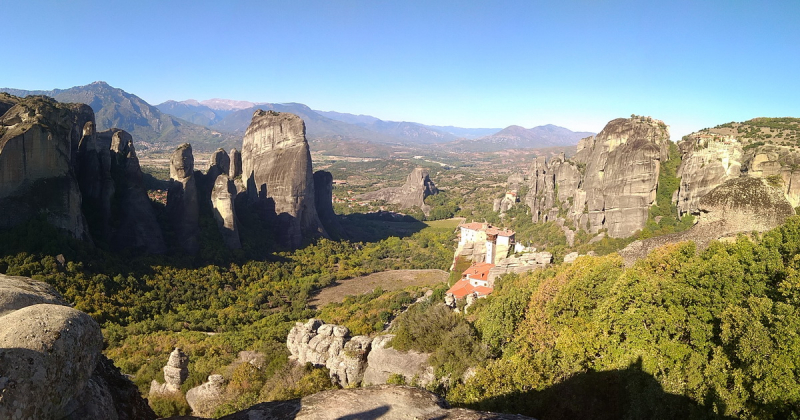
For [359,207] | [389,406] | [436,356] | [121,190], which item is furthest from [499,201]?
[389,406]

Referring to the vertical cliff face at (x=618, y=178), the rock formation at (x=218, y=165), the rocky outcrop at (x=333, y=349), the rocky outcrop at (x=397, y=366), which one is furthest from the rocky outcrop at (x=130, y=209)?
the vertical cliff face at (x=618, y=178)

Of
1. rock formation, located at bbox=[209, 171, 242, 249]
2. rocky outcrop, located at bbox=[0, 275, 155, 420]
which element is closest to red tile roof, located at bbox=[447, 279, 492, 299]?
rocky outcrop, located at bbox=[0, 275, 155, 420]

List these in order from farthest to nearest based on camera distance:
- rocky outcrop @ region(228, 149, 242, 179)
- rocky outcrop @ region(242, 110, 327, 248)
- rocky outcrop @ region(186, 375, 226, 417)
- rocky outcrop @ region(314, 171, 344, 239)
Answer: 1. rocky outcrop @ region(314, 171, 344, 239)
2. rocky outcrop @ region(228, 149, 242, 179)
3. rocky outcrop @ region(242, 110, 327, 248)
4. rocky outcrop @ region(186, 375, 226, 417)

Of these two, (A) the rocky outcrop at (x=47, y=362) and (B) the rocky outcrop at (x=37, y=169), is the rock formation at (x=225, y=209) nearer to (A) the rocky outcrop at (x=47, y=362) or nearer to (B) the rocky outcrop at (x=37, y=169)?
(B) the rocky outcrop at (x=37, y=169)

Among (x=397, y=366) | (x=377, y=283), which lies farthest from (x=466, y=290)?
(x=377, y=283)

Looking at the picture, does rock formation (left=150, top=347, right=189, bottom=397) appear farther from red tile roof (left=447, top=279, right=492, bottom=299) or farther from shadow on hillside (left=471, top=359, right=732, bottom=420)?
red tile roof (left=447, top=279, right=492, bottom=299)
